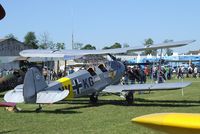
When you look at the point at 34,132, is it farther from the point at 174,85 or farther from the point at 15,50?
the point at 15,50

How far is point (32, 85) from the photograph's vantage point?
44.3 ft

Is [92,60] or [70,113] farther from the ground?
[92,60]

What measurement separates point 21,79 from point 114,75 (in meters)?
6.57

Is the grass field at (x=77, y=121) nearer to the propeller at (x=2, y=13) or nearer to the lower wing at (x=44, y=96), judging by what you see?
the lower wing at (x=44, y=96)

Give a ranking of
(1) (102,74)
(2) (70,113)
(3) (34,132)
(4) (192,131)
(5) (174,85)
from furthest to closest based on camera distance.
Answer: (1) (102,74) < (5) (174,85) < (2) (70,113) < (3) (34,132) < (4) (192,131)

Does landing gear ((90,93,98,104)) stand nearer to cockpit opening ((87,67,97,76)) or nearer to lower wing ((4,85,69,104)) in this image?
cockpit opening ((87,67,97,76))

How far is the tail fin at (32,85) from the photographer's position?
13.4m

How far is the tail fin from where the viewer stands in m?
13.4

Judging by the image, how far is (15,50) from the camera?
81.8 metres

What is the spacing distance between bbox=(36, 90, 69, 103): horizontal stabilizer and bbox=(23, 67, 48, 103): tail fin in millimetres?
189

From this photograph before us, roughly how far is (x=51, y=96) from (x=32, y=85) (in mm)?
926

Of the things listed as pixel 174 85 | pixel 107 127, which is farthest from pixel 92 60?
pixel 107 127

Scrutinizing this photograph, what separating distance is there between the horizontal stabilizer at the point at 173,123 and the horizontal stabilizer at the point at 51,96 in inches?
382

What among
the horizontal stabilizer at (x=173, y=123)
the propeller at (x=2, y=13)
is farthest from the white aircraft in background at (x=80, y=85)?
the propeller at (x=2, y=13)
